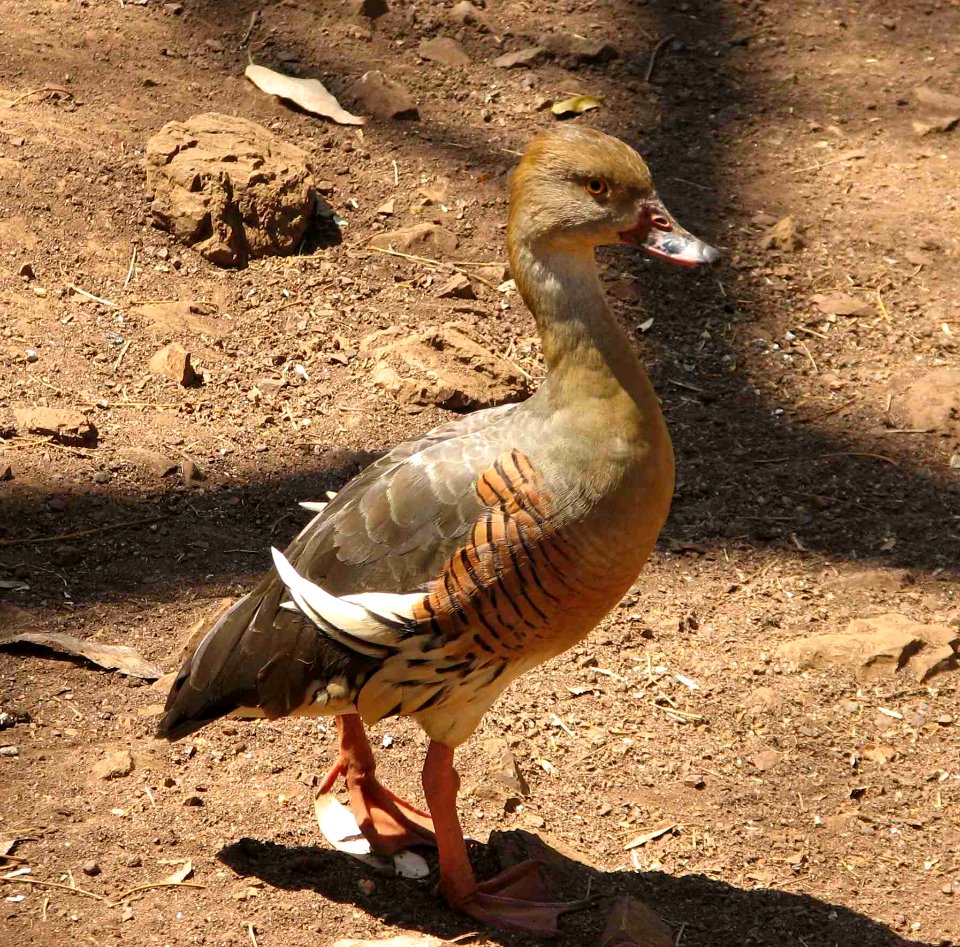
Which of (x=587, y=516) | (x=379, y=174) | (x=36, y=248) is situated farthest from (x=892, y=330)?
(x=36, y=248)

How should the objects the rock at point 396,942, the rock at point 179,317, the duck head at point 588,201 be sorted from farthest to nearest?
the rock at point 179,317 < the duck head at point 588,201 < the rock at point 396,942

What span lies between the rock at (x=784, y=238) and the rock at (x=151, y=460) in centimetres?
382

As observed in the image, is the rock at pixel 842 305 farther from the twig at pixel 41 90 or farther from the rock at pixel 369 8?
the twig at pixel 41 90

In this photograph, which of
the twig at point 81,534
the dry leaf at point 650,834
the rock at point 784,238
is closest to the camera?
the dry leaf at point 650,834

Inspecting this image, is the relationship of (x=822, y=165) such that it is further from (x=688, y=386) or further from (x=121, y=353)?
(x=121, y=353)

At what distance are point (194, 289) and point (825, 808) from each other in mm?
4192

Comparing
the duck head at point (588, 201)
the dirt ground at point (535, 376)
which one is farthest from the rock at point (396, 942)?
the duck head at point (588, 201)

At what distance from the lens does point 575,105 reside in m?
8.93

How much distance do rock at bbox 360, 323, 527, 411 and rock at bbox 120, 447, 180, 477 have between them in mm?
1159

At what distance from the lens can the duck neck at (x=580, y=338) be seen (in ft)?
13.6

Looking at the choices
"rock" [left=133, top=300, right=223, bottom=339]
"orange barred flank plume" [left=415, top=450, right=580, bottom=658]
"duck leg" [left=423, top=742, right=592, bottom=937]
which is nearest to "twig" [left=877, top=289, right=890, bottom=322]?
"rock" [left=133, top=300, right=223, bottom=339]

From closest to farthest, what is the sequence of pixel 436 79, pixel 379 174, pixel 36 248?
pixel 36 248 → pixel 379 174 → pixel 436 79

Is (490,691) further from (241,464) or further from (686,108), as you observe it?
(686,108)

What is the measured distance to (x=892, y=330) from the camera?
7.53m
